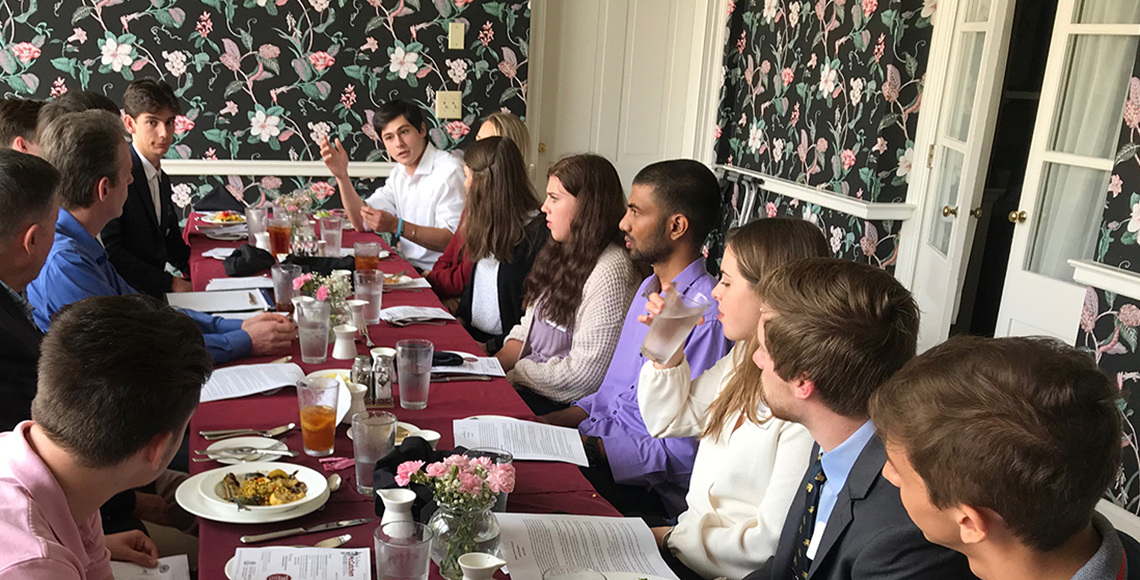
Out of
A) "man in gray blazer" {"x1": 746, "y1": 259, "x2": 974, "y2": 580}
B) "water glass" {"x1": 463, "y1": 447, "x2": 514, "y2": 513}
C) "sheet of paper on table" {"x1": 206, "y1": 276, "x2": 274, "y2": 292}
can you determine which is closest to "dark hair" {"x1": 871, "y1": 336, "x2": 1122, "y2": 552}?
"man in gray blazer" {"x1": 746, "y1": 259, "x2": 974, "y2": 580}

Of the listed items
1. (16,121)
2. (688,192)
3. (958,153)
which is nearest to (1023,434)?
(688,192)

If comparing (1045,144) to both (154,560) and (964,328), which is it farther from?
(154,560)

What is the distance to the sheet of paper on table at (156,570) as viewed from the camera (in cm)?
144

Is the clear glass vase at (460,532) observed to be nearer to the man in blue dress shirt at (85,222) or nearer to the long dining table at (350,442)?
the long dining table at (350,442)

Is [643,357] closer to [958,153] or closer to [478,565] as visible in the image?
[478,565]

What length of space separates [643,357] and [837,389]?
95 cm

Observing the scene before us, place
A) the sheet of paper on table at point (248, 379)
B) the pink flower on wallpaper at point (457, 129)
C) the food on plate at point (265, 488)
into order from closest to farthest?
1. the food on plate at point (265, 488)
2. the sheet of paper on table at point (248, 379)
3. the pink flower on wallpaper at point (457, 129)

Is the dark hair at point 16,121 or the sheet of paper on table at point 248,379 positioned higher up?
the dark hair at point 16,121

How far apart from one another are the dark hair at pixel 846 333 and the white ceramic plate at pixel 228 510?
80 cm

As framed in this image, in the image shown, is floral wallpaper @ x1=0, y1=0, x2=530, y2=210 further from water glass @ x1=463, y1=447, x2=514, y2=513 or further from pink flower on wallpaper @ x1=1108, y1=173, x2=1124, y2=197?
water glass @ x1=463, y1=447, x2=514, y2=513

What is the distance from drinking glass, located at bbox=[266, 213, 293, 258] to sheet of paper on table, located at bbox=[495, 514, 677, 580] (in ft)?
6.96

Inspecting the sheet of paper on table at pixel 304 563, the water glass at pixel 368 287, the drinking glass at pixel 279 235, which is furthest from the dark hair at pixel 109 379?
the drinking glass at pixel 279 235

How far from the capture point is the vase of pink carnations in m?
1.21

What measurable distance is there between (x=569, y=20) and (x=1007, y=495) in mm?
4965
